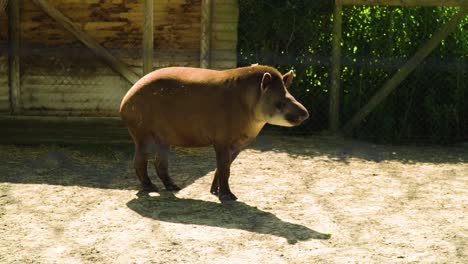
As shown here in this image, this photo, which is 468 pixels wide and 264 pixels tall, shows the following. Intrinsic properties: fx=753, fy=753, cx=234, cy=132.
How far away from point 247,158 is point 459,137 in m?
3.15

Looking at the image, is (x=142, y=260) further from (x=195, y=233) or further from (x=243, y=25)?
(x=243, y=25)

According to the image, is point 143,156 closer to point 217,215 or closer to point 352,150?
point 217,215

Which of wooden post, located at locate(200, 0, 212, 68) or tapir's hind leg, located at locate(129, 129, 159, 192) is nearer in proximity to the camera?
tapir's hind leg, located at locate(129, 129, 159, 192)

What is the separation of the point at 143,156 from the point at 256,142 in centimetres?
294

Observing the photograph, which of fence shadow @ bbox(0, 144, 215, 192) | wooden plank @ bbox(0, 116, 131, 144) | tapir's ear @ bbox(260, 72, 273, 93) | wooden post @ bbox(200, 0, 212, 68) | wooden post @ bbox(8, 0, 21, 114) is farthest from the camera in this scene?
wooden post @ bbox(8, 0, 21, 114)

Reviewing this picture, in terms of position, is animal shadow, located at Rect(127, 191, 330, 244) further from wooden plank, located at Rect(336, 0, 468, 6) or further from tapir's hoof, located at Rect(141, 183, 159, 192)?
wooden plank, located at Rect(336, 0, 468, 6)

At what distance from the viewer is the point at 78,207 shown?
6141 mm

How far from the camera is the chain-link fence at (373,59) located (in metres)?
9.81

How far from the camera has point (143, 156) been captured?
22.0 ft

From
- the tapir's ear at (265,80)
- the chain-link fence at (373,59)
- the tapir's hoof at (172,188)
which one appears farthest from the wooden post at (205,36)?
the tapir's ear at (265,80)

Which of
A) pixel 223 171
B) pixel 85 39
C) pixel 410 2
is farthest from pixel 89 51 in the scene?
pixel 223 171

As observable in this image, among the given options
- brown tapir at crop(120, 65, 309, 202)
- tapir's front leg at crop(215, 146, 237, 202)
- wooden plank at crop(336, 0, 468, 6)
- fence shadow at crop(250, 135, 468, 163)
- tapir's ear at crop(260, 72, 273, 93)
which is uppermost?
wooden plank at crop(336, 0, 468, 6)

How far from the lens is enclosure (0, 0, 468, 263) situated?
527 cm

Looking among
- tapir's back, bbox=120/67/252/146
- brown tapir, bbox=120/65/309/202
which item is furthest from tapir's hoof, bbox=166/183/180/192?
tapir's back, bbox=120/67/252/146
